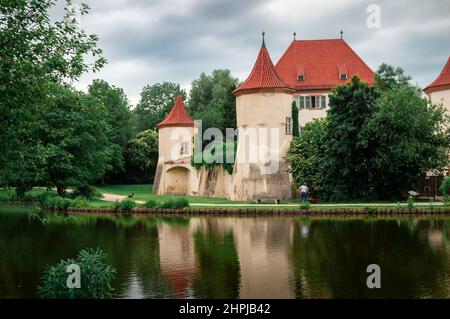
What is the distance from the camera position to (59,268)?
36.7 feet

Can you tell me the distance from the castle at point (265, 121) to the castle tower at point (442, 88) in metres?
5.58

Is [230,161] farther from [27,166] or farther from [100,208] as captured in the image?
[27,166]

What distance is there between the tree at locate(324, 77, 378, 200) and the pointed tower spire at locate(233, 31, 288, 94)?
16.7 feet

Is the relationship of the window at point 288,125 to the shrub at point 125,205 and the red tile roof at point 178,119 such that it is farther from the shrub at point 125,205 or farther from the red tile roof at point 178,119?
the red tile roof at point 178,119

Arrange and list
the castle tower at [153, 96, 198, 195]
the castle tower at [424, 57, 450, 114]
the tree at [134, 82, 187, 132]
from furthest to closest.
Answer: the tree at [134, 82, 187, 132] < the castle tower at [153, 96, 198, 195] < the castle tower at [424, 57, 450, 114]

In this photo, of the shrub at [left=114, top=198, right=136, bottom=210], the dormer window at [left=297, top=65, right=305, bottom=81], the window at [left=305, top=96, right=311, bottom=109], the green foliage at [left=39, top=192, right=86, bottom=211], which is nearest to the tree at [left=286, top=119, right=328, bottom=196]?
the window at [left=305, top=96, right=311, bottom=109]

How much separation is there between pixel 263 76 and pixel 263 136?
387cm

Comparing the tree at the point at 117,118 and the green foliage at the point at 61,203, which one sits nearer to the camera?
the green foliage at the point at 61,203

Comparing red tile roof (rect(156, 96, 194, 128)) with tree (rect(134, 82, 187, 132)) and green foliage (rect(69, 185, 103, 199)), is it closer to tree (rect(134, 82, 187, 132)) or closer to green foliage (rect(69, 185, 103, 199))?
green foliage (rect(69, 185, 103, 199))

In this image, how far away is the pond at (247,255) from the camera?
13695 mm

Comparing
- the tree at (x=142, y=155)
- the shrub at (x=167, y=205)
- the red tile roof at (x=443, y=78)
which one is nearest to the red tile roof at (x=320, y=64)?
the red tile roof at (x=443, y=78)

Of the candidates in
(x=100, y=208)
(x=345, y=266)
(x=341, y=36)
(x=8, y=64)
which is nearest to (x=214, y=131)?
(x=341, y=36)

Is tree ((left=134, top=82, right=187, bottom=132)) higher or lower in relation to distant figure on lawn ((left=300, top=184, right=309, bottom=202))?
higher

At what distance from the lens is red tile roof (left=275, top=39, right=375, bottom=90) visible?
49103 millimetres
